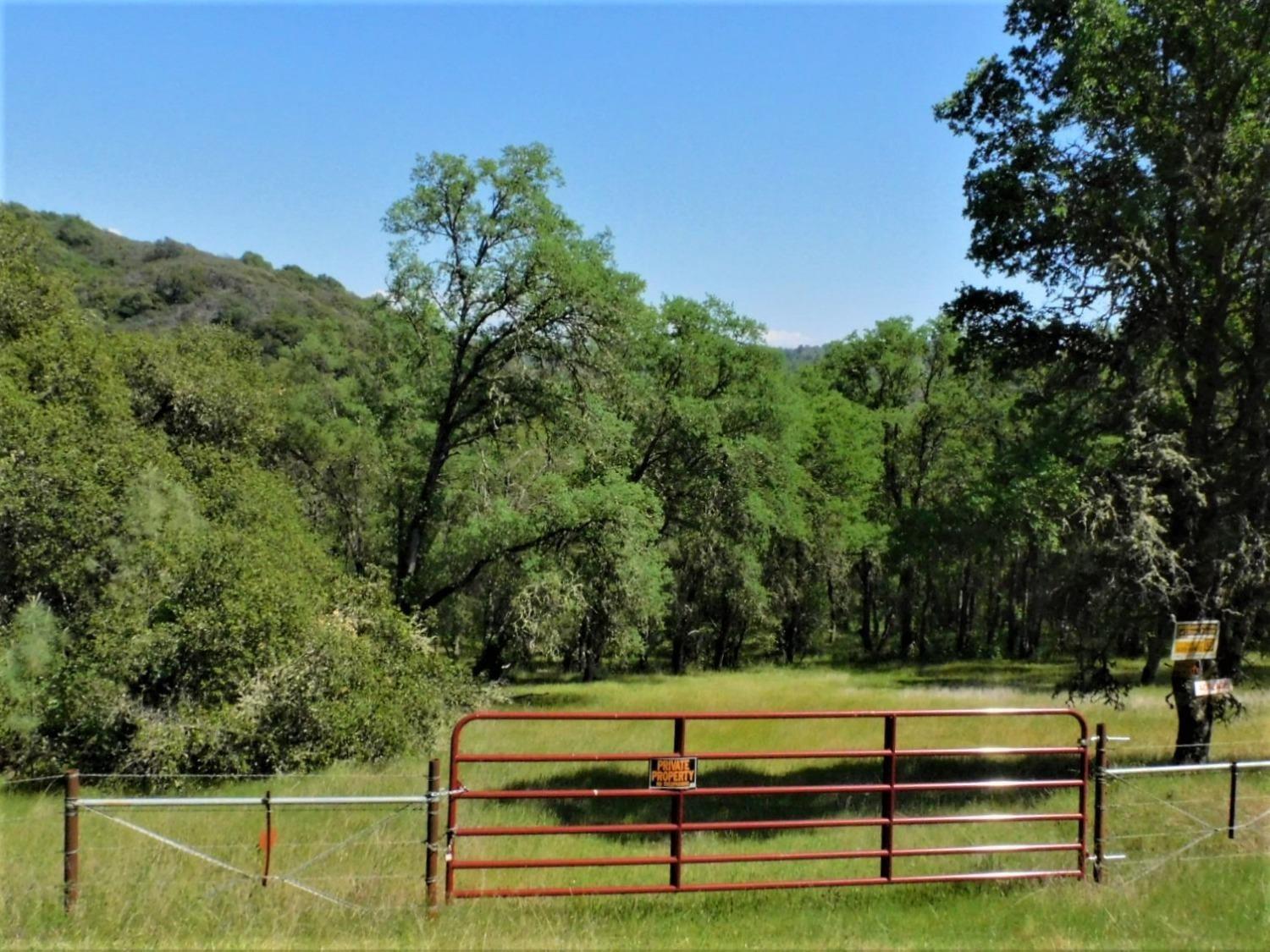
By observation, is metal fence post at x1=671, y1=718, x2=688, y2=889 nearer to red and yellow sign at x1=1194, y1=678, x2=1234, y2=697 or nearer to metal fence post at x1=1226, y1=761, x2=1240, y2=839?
metal fence post at x1=1226, y1=761, x2=1240, y2=839

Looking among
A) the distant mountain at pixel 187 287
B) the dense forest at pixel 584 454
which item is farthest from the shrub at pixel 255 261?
the dense forest at pixel 584 454

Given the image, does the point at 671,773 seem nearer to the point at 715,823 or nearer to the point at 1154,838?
the point at 715,823

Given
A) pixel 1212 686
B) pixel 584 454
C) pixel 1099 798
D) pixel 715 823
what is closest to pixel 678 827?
pixel 715 823

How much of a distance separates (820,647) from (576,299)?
42492 mm

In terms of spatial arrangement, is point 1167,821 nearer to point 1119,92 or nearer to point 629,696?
point 1119,92

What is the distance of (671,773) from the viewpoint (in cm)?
719

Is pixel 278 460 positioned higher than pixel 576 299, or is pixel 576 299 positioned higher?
pixel 576 299

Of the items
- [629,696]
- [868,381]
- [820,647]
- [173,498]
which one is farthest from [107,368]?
[820,647]

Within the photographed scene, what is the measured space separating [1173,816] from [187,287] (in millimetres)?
100062

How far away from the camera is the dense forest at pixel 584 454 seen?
43.4 ft

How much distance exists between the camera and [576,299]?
22.4 metres

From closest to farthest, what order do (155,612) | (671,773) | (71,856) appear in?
(71,856) < (671,773) < (155,612)

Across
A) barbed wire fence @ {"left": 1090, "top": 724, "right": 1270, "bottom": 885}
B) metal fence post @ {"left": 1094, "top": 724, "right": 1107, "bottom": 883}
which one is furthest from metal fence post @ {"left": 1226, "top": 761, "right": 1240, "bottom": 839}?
metal fence post @ {"left": 1094, "top": 724, "right": 1107, "bottom": 883}

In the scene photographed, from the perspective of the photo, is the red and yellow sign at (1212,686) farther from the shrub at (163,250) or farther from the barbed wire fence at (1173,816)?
the shrub at (163,250)
